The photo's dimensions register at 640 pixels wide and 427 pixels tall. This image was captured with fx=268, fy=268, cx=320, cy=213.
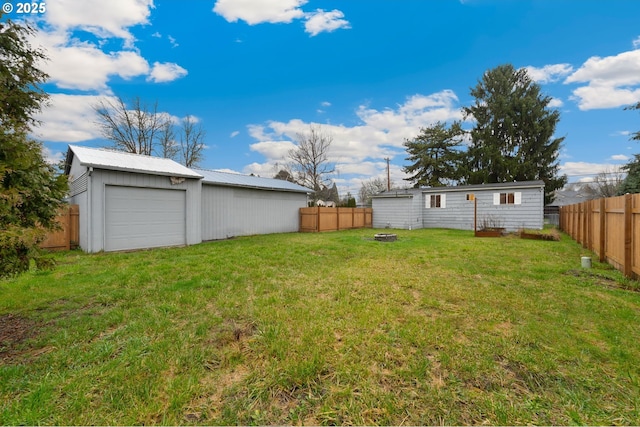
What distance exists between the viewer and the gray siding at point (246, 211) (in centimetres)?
1128

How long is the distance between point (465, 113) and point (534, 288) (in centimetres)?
2679

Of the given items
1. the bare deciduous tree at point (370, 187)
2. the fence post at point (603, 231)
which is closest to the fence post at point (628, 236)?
the fence post at point (603, 231)

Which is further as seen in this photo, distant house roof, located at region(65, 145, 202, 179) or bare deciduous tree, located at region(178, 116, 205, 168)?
bare deciduous tree, located at region(178, 116, 205, 168)

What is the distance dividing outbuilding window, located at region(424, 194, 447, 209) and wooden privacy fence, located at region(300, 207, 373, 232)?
4298 millimetres

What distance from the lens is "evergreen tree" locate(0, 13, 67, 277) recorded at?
7.23 feet

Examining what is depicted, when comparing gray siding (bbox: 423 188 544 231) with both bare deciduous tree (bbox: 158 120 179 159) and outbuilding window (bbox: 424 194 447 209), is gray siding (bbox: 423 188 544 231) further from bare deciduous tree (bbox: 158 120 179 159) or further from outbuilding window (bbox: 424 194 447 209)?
bare deciduous tree (bbox: 158 120 179 159)

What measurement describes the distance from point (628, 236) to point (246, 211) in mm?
11991

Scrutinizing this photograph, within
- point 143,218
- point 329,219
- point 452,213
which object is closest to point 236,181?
point 143,218

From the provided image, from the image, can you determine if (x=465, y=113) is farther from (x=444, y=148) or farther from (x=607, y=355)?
(x=607, y=355)

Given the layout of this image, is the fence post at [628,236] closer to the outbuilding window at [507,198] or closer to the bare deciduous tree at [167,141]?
the outbuilding window at [507,198]

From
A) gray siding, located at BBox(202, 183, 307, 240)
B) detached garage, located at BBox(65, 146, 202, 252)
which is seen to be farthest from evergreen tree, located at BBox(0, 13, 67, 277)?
gray siding, located at BBox(202, 183, 307, 240)

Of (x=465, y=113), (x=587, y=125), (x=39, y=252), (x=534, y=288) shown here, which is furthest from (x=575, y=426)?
(x=465, y=113)

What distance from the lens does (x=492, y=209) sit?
15.1 meters

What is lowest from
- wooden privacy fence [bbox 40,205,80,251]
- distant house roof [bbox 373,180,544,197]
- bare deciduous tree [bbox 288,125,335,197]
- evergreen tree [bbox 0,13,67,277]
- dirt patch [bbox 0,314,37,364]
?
dirt patch [bbox 0,314,37,364]
